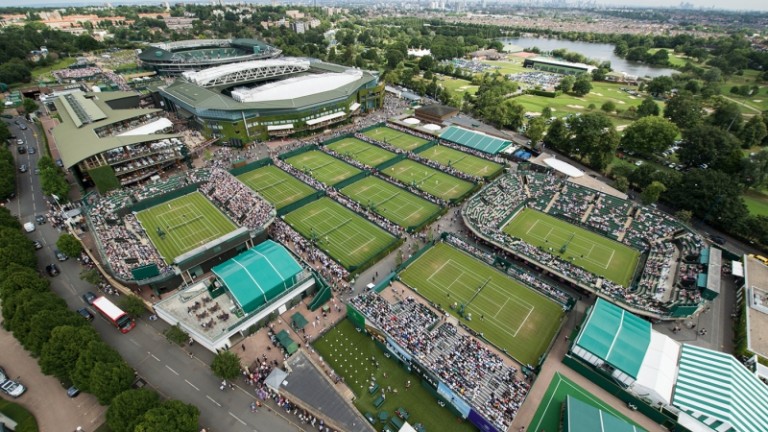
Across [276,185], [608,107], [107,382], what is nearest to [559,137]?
[608,107]

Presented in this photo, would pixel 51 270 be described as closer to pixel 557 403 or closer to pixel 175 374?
pixel 175 374

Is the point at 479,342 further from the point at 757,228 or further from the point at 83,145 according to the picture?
the point at 83,145

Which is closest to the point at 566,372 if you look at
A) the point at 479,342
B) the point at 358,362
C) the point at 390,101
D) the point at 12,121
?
the point at 479,342

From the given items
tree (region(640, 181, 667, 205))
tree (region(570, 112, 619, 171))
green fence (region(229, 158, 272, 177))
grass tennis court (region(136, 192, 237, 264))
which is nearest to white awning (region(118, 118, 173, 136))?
green fence (region(229, 158, 272, 177))

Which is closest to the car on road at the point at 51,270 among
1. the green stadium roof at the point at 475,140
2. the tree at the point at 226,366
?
the tree at the point at 226,366

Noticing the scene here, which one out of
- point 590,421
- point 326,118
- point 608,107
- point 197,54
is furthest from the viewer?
point 197,54

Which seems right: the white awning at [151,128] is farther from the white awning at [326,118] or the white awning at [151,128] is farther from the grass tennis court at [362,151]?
the grass tennis court at [362,151]

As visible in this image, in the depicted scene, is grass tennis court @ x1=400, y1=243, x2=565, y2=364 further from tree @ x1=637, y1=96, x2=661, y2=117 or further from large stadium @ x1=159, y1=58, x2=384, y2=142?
tree @ x1=637, y1=96, x2=661, y2=117
